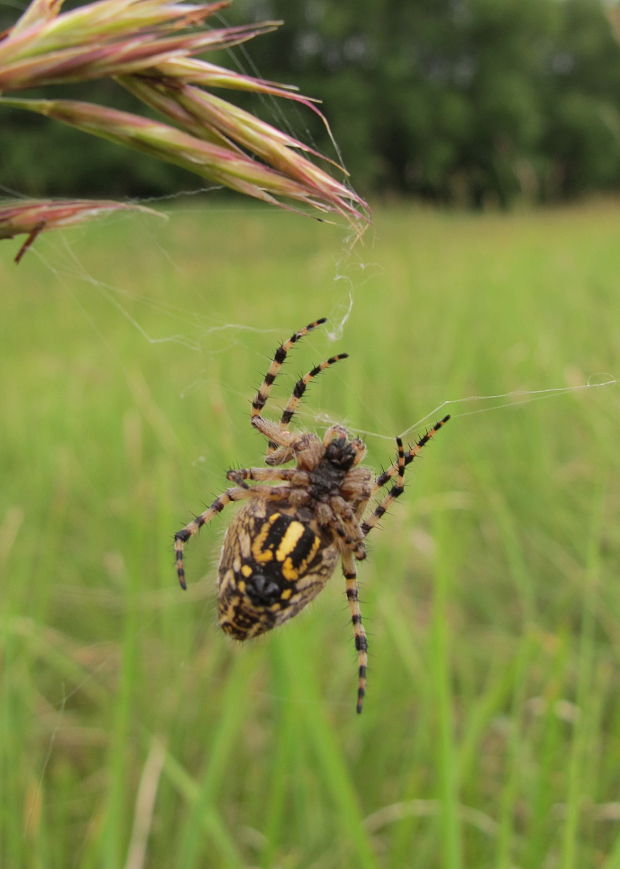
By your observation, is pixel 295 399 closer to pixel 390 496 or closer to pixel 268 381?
pixel 268 381

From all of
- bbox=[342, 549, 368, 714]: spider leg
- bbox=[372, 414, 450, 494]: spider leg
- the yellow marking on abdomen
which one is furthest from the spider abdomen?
bbox=[372, 414, 450, 494]: spider leg

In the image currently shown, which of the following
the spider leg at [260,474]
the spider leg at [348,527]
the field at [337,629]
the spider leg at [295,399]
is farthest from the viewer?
the field at [337,629]

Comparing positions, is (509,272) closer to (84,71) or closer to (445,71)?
(84,71)

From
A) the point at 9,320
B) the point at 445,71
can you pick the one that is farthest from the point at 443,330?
the point at 445,71

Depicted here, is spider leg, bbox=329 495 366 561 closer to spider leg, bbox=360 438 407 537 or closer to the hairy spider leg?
spider leg, bbox=360 438 407 537

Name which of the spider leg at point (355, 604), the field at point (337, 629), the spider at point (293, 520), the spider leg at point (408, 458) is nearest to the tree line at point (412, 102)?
the field at point (337, 629)

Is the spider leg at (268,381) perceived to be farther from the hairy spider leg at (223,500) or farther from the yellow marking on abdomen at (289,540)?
the yellow marking on abdomen at (289,540)

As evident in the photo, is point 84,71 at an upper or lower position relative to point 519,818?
upper
